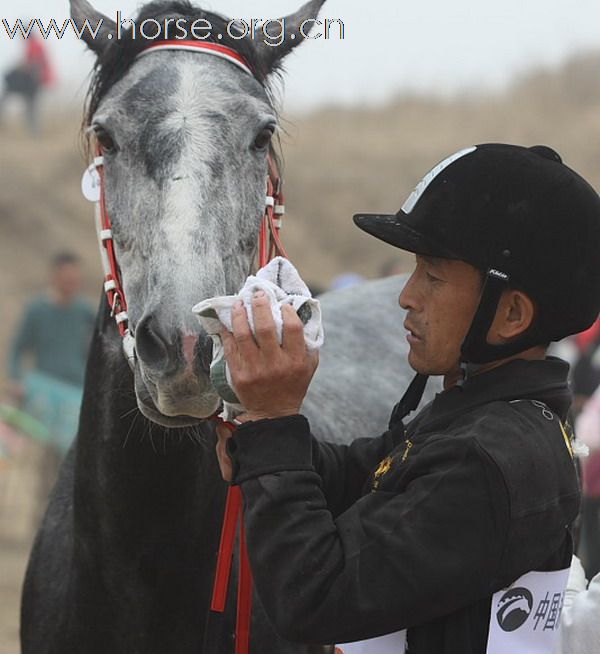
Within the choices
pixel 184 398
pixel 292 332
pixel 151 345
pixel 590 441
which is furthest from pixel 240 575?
pixel 590 441

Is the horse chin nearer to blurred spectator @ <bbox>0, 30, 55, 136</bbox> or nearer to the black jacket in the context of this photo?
the black jacket

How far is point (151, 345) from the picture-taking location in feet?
7.45

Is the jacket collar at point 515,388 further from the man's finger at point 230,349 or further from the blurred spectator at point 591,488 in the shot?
the blurred spectator at point 591,488

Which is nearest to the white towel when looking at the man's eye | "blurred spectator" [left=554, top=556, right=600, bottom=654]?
the man's eye

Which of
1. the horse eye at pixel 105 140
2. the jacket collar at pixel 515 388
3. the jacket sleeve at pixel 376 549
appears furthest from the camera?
the horse eye at pixel 105 140

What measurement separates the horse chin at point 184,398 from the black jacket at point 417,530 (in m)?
0.29

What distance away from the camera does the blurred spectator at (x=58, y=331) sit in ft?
28.5

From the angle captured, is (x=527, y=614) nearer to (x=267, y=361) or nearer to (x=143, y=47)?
(x=267, y=361)

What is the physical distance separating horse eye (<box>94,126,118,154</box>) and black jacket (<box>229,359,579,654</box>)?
0.99 m

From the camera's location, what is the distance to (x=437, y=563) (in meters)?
1.84

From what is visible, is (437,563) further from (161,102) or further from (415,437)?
(161,102)

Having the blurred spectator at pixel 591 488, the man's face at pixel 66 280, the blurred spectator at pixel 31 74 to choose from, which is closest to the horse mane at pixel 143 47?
the blurred spectator at pixel 591 488

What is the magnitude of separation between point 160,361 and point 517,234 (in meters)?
0.78

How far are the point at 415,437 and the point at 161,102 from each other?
3.36 feet
